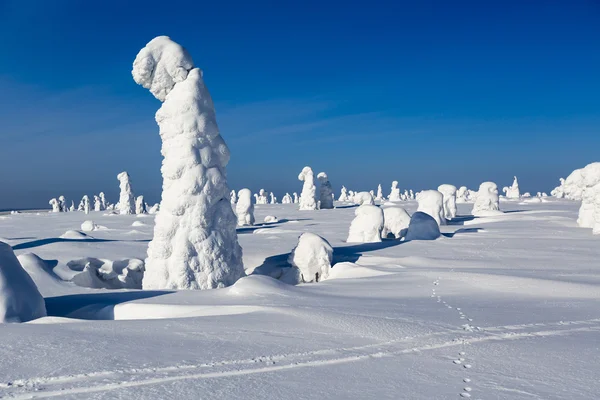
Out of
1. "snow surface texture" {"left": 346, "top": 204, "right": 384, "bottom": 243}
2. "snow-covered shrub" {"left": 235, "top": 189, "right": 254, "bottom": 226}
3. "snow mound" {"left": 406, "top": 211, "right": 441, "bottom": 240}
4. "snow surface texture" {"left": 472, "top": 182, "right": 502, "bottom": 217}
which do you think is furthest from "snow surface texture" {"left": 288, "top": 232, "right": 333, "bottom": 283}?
"snow surface texture" {"left": 472, "top": 182, "right": 502, "bottom": 217}

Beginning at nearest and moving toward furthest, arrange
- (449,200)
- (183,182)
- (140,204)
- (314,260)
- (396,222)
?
(183,182) → (314,260) → (396,222) → (449,200) → (140,204)

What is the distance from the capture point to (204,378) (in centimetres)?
390

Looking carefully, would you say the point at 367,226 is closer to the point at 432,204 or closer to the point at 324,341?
the point at 432,204

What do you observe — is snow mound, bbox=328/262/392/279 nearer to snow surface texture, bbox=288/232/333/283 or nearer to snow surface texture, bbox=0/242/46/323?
snow surface texture, bbox=288/232/333/283

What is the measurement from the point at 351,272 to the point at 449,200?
73.4 feet

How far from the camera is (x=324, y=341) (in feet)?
16.7

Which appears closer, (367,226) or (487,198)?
(367,226)

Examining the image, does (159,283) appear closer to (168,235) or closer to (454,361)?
(168,235)

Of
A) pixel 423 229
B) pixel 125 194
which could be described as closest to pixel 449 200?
pixel 423 229

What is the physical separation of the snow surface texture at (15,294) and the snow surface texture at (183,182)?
13.2ft

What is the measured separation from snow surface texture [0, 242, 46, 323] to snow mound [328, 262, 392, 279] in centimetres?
649

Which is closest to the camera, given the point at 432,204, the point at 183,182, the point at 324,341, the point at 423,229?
the point at 324,341

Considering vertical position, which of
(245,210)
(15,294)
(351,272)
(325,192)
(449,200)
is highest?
(325,192)

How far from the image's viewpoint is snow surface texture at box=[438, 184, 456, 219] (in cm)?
3209
